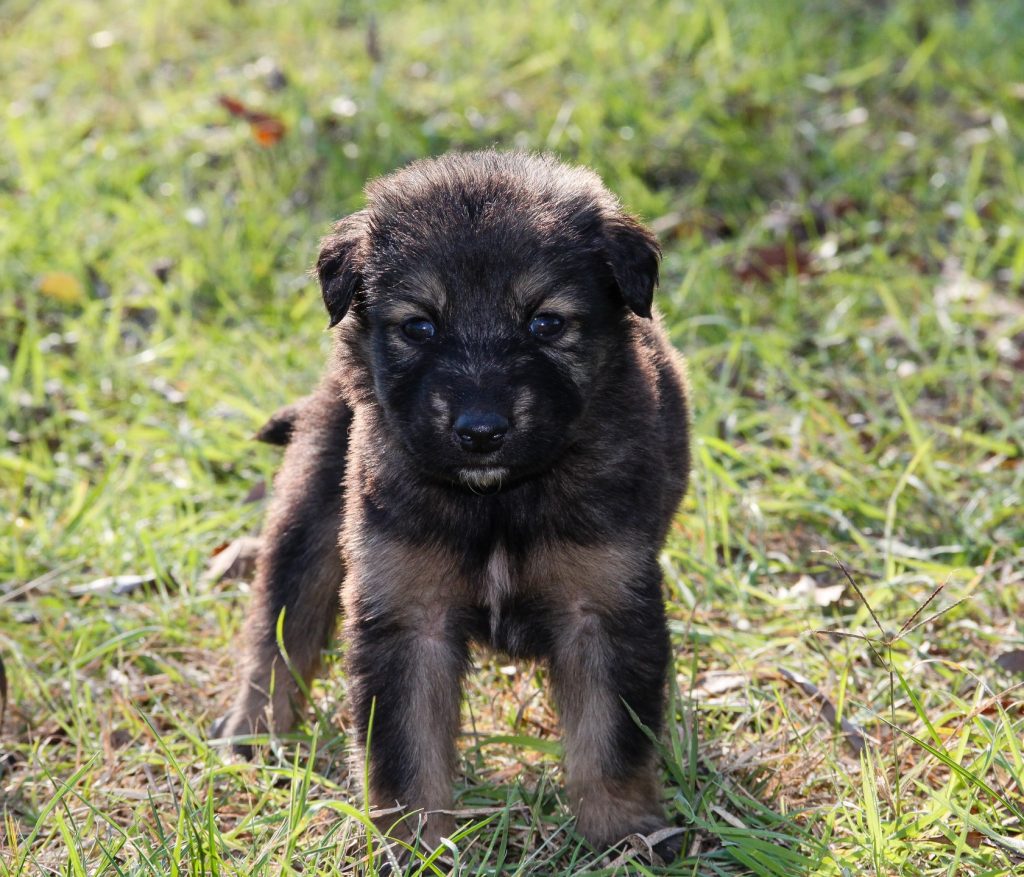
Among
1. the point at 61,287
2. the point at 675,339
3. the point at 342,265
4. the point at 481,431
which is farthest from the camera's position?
the point at 61,287

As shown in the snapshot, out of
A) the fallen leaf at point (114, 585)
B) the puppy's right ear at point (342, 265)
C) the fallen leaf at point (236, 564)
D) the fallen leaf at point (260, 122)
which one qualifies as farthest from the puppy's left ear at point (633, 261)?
the fallen leaf at point (260, 122)

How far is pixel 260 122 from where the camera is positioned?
6770 mm

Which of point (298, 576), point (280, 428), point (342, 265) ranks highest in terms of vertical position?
point (342, 265)

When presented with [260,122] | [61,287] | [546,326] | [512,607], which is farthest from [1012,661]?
[260,122]

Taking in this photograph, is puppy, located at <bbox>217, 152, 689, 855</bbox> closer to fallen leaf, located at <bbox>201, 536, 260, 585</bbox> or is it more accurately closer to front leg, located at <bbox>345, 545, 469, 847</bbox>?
Result: front leg, located at <bbox>345, 545, 469, 847</bbox>

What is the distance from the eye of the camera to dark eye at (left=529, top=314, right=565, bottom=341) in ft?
10.1

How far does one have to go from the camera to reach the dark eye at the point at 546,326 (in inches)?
121

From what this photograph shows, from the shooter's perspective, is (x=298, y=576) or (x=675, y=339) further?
(x=675, y=339)

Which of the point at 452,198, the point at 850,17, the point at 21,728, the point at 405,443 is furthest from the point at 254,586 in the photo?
the point at 850,17

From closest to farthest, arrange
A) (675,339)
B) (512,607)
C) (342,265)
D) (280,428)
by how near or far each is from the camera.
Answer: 1. (512,607)
2. (342,265)
3. (280,428)
4. (675,339)

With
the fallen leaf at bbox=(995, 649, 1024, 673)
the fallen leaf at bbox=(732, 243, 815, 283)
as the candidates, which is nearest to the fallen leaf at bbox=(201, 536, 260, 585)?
the fallen leaf at bbox=(995, 649, 1024, 673)

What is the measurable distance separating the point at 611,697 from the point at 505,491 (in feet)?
1.62

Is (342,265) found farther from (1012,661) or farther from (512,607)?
(1012,661)

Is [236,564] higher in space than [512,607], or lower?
lower
